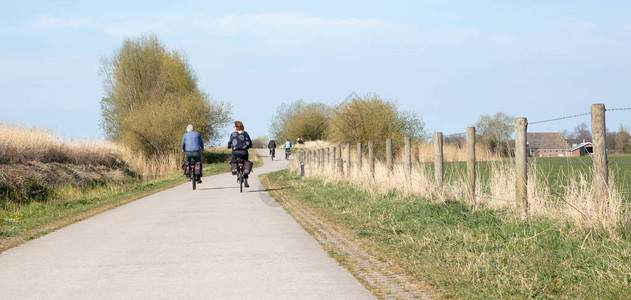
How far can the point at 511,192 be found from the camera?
11.2 meters

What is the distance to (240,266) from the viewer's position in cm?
766

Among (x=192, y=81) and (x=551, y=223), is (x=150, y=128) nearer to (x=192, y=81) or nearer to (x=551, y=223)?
(x=192, y=81)

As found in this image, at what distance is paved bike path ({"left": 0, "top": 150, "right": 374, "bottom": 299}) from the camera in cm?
633

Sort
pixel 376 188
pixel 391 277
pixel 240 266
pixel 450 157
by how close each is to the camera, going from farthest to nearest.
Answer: pixel 450 157 → pixel 376 188 → pixel 240 266 → pixel 391 277

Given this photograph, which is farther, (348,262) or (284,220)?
(284,220)

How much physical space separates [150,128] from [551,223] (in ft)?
140

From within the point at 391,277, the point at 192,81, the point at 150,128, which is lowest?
the point at 391,277

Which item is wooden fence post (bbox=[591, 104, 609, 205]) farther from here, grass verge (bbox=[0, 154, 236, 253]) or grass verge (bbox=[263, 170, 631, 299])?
grass verge (bbox=[0, 154, 236, 253])

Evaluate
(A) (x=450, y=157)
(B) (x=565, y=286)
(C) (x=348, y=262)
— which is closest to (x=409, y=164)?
(C) (x=348, y=262)

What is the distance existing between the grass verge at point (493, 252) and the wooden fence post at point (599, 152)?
663mm

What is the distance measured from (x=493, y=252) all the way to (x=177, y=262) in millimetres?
3816

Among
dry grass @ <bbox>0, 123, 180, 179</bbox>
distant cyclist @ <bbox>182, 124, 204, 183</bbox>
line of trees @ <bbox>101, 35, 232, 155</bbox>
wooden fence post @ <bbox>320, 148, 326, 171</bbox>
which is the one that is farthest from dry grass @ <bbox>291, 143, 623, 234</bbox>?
line of trees @ <bbox>101, 35, 232, 155</bbox>

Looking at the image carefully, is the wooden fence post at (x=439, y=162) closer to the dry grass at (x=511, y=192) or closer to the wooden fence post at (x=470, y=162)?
the dry grass at (x=511, y=192)

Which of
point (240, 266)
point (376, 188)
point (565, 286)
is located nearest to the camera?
point (565, 286)
